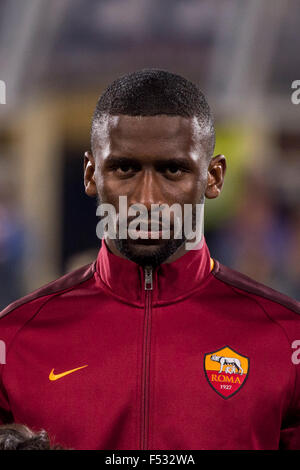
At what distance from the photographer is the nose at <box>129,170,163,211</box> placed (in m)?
→ 1.65

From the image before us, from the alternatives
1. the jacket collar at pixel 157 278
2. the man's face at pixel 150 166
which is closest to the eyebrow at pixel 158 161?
the man's face at pixel 150 166

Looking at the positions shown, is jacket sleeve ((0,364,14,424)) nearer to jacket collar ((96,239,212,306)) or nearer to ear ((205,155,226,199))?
jacket collar ((96,239,212,306))

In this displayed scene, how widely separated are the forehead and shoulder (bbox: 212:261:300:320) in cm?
36

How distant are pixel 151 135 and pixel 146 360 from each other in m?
0.51

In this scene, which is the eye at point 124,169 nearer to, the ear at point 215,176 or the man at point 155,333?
the man at point 155,333

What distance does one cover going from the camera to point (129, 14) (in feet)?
23.2

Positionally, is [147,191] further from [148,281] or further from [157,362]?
[157,362]

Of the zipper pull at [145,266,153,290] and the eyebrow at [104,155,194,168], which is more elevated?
the eyebrow at [104,155,194,168]

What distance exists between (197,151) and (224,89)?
17.9ft

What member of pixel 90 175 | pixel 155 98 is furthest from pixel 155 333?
pixel 155 98

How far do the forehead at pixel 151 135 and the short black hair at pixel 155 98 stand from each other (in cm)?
2

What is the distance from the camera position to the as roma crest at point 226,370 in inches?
68.8

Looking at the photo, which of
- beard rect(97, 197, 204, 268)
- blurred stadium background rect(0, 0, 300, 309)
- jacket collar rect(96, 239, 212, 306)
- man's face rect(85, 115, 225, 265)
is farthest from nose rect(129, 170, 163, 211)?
blurred stadium background rect(0, 0, 300, 309)

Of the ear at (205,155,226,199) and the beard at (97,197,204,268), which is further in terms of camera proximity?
the ear at (205,155,226,199)
